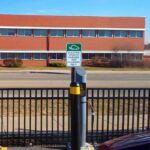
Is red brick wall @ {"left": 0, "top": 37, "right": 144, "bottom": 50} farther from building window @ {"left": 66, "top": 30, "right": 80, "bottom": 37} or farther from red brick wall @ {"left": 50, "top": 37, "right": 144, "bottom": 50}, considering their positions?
building window @ {"left": 66, "top": 30, "right": 80, "bottom": 37}

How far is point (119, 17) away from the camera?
70.9 meters

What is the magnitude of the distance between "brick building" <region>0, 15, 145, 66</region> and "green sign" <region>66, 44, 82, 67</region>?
192 feet

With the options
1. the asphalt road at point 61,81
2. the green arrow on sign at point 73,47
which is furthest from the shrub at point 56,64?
the green arrow on sign at point 73,47

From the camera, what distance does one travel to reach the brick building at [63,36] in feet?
220

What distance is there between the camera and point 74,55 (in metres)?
8.63

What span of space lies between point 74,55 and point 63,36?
60.5 m

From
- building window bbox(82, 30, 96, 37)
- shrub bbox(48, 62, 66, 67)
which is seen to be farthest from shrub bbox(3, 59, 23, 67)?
building window bbox(82, 30, 96, 37)

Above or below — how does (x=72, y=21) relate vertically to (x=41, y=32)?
above

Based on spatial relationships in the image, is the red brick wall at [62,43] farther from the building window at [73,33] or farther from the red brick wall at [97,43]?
the building window at [73,33]

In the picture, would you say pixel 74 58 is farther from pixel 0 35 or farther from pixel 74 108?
pixel 0 35

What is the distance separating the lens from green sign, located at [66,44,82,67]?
8.56m

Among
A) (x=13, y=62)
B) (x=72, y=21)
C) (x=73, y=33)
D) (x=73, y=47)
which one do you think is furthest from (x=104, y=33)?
(x=73, y=47)

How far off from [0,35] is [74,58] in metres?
59.2

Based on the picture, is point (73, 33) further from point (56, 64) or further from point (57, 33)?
point (56, 64)
